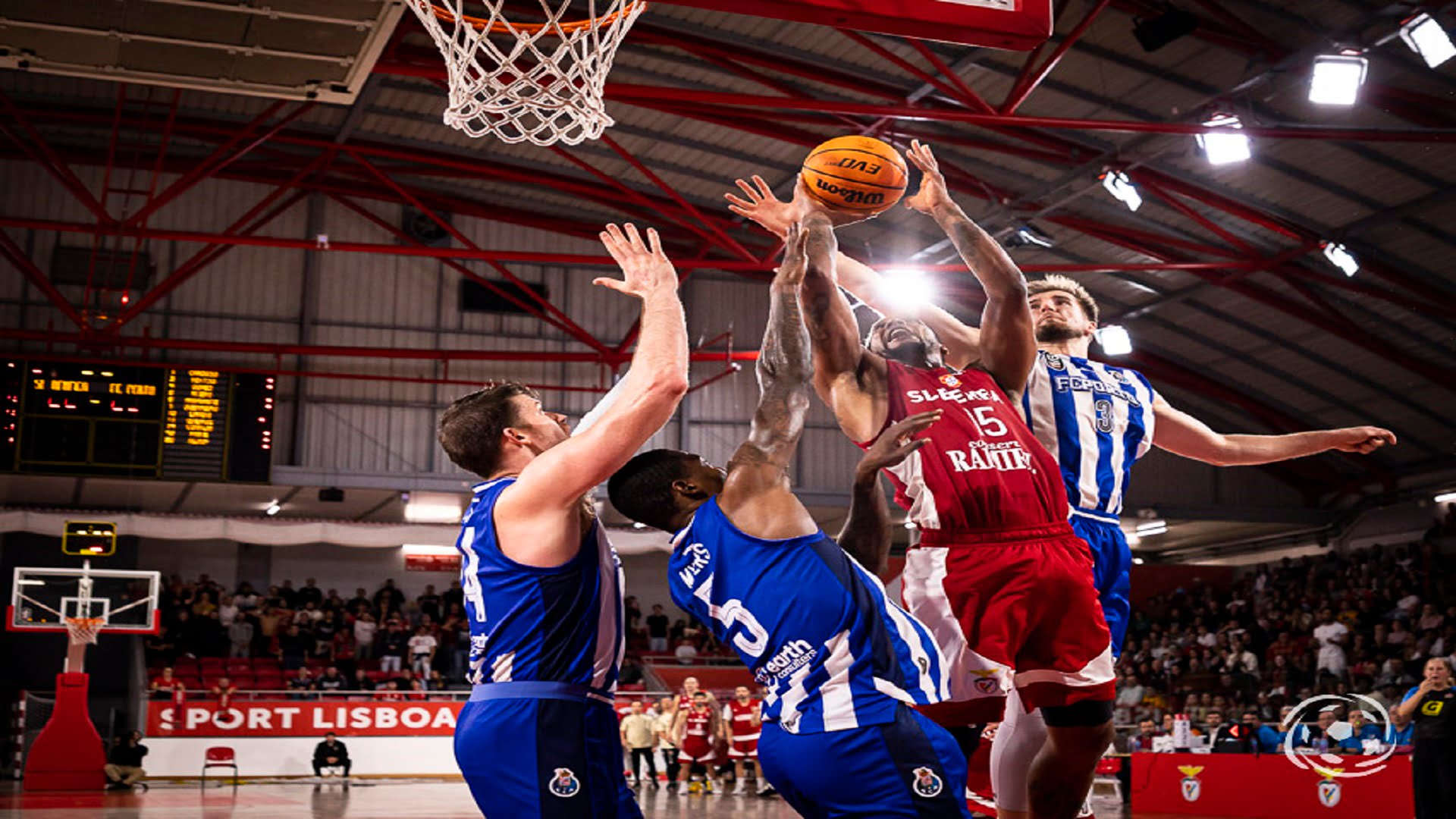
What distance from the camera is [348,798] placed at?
706 inches

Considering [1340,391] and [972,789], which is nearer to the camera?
[972,789]

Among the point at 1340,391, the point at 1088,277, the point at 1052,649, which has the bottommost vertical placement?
the point at 1052,649

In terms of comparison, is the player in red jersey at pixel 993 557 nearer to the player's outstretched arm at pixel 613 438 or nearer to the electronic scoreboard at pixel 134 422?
the player's outstretched arm at pixel 613 438

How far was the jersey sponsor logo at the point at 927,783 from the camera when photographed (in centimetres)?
350

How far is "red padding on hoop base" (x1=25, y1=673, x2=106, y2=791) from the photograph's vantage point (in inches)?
753

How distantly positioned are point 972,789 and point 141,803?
45.1ft

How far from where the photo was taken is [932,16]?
614 centimetres

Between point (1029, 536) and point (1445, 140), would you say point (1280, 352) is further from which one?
point (1029, 536)

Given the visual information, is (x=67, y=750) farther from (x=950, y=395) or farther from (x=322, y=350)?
(x=950, y=395)

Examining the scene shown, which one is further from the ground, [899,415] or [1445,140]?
[1445,140]

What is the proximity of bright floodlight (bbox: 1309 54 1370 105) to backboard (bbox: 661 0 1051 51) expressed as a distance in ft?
31.9

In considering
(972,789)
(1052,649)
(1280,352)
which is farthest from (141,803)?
(1280,352)

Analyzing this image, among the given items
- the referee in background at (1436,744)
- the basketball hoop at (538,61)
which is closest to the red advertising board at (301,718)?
the referee in background at (1436,744)

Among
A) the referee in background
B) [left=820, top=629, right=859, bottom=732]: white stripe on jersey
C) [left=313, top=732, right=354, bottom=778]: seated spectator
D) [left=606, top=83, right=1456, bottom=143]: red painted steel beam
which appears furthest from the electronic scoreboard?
[left=820, top=629, right=859, bottom=732]: white stripe on jersey
